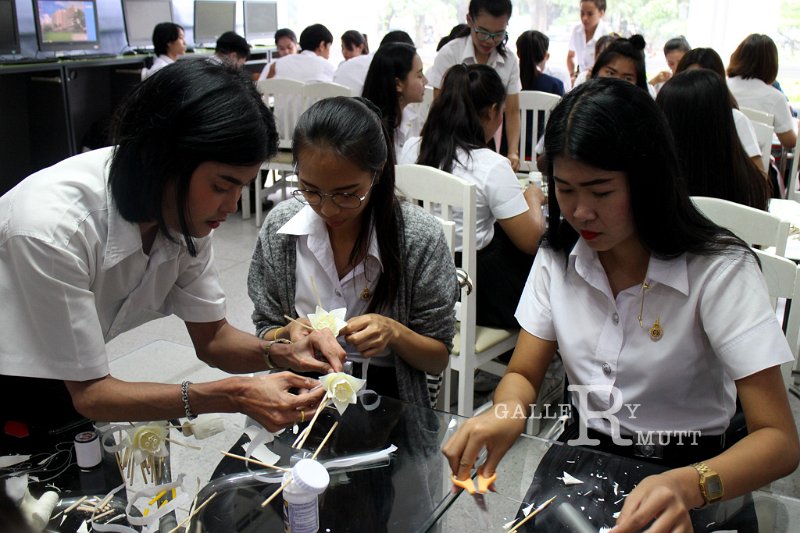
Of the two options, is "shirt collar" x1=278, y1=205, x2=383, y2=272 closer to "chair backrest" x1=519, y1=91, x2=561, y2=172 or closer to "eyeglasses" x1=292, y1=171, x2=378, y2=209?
"eyeglasses" x1=292, y1=171, x2=378, y2=209

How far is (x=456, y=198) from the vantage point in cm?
232

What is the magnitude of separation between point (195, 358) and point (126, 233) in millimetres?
1605

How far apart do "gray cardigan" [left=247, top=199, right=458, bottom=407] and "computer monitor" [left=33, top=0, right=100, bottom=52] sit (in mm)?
5047

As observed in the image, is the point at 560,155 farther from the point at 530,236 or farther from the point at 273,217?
the point at 530,236

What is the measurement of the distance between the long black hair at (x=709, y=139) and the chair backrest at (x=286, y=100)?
298 cm

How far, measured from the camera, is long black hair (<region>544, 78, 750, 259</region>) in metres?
1.32

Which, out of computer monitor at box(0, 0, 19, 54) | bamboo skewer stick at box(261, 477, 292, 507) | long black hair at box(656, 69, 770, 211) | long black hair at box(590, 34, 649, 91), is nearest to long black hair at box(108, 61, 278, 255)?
bamboo skewer stick at box(261, 477, 292, 507)

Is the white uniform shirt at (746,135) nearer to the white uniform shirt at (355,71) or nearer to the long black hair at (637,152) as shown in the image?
the long black hair at (637,152)

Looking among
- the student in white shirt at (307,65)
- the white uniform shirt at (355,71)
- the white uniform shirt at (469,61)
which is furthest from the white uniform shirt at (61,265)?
the student in white shirt at (307,65)

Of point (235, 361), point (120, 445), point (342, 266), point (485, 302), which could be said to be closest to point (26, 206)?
point (120, 445)

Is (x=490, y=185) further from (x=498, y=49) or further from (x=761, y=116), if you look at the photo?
(x=761, y=116)

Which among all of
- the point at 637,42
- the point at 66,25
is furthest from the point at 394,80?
the point at 66,25

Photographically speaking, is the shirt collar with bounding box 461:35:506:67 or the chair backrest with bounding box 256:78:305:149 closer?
the shirt collar with bounding box 461:35:506:67

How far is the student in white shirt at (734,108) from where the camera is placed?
326 cm
